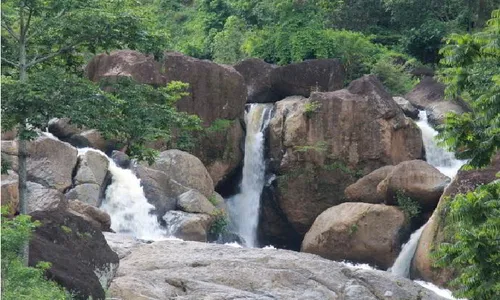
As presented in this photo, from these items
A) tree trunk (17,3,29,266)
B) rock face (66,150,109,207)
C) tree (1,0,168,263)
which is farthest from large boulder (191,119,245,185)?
tree trunk (17,3,29,266)

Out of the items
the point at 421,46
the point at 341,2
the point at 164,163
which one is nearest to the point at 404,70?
the point at 421,46

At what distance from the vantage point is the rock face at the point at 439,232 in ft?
76.9

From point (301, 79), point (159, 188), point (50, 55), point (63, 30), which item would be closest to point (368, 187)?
point (159, 188)

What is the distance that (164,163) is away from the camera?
91.9 feet

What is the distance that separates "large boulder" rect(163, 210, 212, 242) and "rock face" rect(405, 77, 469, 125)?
1097 centimetres

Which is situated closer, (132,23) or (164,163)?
(132,23)

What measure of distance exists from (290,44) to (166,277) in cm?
2362

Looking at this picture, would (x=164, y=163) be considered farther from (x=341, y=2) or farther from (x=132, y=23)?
(x=341, y=2)

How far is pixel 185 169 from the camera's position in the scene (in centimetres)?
2795

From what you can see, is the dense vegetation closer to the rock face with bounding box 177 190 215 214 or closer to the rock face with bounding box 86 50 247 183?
the rock face with bounding box 177 190 215 214

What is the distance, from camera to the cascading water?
25484mm

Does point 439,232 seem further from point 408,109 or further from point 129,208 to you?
point 408,109

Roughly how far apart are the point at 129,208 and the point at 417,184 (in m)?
8.09

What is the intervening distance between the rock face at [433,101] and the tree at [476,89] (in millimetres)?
19487
